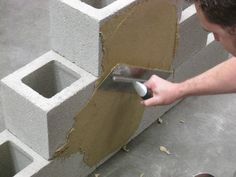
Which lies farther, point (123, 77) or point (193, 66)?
point (193, 66)

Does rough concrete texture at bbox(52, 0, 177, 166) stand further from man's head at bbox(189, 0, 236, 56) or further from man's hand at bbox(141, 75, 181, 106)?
man's head at bbox(189, 0, 236, 56)

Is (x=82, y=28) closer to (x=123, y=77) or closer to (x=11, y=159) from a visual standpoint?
(x=123, y=77)

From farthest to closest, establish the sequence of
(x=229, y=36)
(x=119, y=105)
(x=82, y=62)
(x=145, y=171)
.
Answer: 1. (x=145, y=171)
2. (x=119, y=105)
3. (x=82, y=62)
4. (x=229, y=36)

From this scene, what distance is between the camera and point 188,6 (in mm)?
2479

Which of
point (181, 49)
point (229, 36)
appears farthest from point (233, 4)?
point (181, 49)

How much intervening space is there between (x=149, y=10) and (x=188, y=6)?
550 millimetres

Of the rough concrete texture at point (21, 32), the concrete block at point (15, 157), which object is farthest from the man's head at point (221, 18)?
the rough concrete texture at point (21, 32)

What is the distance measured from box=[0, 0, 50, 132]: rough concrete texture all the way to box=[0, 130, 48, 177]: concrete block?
0.87 metres

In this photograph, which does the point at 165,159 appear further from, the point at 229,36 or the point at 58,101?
the point at 229,36

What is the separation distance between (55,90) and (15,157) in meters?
0.36

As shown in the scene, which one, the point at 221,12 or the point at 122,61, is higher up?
the point at 221,12

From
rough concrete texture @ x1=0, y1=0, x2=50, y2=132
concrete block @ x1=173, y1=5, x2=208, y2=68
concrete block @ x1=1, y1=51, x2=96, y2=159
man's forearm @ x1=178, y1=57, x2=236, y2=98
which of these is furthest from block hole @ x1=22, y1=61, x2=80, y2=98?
rough concrete texture @ x1=0, y1=0, x2=50, y2=132

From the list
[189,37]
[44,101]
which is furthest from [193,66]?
[44,101]

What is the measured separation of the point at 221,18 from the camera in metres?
1.17
